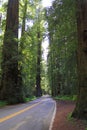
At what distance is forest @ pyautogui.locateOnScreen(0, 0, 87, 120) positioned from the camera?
13.6 meters

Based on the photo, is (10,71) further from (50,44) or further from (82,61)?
(82,61)

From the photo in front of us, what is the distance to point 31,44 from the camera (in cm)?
3984

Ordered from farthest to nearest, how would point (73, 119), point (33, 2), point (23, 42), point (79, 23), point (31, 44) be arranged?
point (33, 2) → point (31, 44) → point (23, 42) → point (79, 23) → point (73, 119)

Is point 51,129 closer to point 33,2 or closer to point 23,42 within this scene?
point 23,42

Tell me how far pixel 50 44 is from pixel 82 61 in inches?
423

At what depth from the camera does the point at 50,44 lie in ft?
78.7

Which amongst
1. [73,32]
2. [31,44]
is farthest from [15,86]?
[73,32]

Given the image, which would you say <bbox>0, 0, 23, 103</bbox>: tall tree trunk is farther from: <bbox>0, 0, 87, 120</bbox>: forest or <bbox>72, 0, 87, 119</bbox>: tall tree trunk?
<bbox>72, 0, 87, 119</bbox>: tall tree trunk

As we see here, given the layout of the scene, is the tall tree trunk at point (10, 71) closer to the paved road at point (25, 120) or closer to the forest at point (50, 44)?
the forest at point (50, 44)

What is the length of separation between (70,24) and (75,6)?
9.51ft

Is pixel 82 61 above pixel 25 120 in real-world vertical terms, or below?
above

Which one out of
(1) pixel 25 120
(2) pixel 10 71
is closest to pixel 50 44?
(2) pixel 10 71

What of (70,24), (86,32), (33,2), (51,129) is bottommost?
(51,129)

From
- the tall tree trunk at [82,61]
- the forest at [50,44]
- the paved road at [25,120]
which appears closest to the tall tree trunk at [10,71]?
the forest at [50,44]
